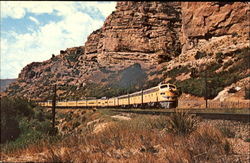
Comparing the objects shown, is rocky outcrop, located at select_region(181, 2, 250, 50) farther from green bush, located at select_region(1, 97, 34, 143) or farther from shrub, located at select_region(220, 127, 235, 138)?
shrub, located at select_region(220, 127, 235, 138)

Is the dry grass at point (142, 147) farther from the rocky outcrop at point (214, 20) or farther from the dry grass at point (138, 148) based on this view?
the rocky outcrop at point (214, 20)

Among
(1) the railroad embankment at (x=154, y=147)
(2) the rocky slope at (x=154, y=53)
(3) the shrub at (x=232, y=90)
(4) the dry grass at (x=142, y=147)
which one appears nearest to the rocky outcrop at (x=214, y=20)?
(2) the rocky slope at (x=154, y=53)

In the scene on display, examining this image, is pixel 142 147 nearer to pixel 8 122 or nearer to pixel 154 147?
pixel 154 147

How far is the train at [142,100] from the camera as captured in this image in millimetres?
32375

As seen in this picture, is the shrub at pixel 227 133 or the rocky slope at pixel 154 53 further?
the rocky slope at pixel 154 53

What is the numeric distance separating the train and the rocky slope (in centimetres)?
288

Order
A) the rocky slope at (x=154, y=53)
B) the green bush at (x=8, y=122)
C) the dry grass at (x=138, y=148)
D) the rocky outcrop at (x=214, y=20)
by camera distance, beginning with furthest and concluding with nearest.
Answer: the rocky outcrop at (x=214, y=20), the rocky slope at (x=154, y=53), the green bush at (x=8, y=122), the dry grass at (x=138, y=148)

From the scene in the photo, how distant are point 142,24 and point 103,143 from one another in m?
102

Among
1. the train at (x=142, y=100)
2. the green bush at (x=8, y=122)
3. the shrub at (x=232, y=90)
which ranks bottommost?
the green bush at (x=8, y=122)

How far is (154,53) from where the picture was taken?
102000 millimetres

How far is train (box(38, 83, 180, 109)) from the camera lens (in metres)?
32.4

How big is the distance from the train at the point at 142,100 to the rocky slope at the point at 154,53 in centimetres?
288

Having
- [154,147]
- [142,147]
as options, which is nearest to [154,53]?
[154,147]

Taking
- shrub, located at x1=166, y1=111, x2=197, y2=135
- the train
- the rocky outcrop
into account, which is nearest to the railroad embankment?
shrub, located at x1=166, y1=111, x2=197, y2=135
